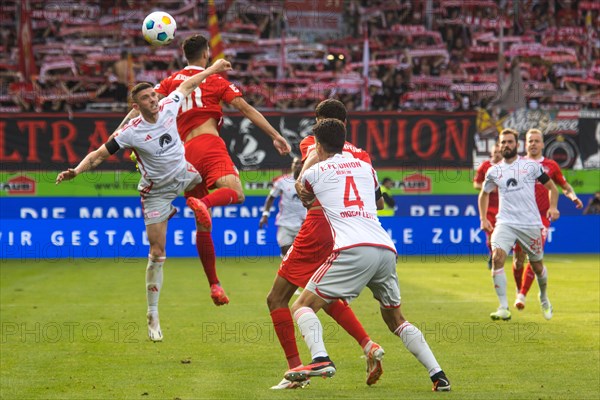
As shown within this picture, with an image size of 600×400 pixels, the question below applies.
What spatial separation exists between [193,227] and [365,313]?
8.04m

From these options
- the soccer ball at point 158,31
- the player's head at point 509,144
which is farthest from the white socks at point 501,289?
the soccer ball at point 158,31

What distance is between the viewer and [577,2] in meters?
31.8

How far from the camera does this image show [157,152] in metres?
9.13

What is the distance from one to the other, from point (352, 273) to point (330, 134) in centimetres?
110

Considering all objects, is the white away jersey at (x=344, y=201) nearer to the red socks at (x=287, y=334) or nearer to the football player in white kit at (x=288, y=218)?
the red socks at (x=287, y=334)

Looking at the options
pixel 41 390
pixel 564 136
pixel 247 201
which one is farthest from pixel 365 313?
pixel 564 136

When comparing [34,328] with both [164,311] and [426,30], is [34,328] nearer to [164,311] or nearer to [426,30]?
[164,311]

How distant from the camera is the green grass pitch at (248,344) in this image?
845cm

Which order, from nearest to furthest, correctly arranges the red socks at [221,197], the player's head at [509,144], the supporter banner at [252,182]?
the red socks at [221,197] → the player's head at [509,144] → the supporter banner at [252,182]

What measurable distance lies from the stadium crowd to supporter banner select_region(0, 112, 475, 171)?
5.62 ft

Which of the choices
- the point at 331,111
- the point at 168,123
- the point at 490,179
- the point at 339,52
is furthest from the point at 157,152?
the point at 339,52

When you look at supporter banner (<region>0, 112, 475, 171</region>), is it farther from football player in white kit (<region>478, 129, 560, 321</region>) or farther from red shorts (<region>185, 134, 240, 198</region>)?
red shorts (<region>185, 134, 240, 198</region>)

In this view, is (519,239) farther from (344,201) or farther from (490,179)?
(344,201)

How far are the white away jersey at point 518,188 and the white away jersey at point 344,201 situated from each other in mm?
5749
